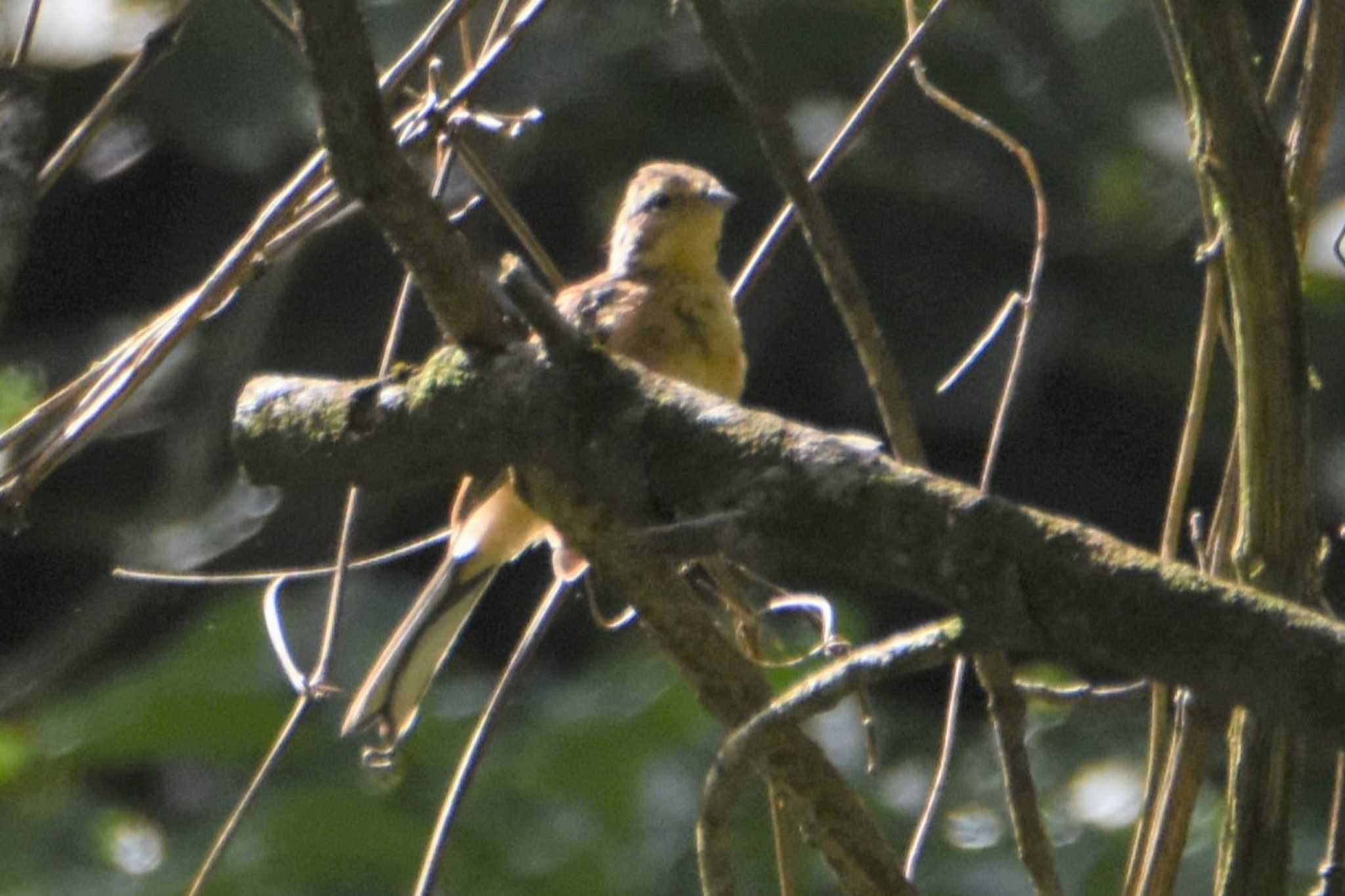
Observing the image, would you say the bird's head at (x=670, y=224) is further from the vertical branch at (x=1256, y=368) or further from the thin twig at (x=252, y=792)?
the vertical branch at (x=1256, y=368)

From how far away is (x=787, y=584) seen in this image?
6457mm

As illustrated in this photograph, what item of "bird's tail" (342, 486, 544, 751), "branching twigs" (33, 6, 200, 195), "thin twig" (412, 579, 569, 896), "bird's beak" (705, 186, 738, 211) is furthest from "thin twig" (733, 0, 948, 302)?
"bird's beak" (705, 186, 738, 211)

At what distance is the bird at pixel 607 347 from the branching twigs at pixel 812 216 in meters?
1.44

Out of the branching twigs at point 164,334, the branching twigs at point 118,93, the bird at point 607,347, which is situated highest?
the branching twigs at point 118,93

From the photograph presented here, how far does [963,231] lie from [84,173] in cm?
313

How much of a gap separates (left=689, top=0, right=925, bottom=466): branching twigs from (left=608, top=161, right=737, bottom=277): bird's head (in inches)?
92.8

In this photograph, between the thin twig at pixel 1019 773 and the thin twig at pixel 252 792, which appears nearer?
the thin twig at pixel 1019 773

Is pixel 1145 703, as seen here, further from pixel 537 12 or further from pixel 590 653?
pixel 590 653

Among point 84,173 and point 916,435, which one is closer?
point 916,435

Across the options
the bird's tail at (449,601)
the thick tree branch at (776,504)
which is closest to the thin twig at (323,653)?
the thick tree branch at (776,504)

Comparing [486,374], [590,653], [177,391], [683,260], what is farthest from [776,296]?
[486,374]

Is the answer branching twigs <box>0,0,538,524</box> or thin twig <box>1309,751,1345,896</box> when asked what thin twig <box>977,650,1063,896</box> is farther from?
branching twigs <box>0,0,538,524</box>

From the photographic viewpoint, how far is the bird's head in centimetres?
500

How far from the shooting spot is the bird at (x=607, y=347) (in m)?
4.07
